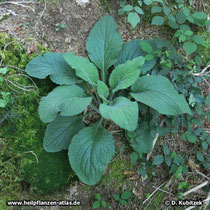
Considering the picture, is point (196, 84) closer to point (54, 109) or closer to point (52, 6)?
point (54, 109)

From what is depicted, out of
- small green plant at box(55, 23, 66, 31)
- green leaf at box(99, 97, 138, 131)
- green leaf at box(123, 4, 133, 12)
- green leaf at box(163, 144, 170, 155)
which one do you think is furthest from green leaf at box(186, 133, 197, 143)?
small green plant at box(55, 23, 66, 31)

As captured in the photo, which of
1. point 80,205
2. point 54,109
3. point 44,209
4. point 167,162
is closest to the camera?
point 54,109

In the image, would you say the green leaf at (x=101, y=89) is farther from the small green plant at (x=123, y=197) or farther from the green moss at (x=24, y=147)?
the small green plant at (x=123, y=197)

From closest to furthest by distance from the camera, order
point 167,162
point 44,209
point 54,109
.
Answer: point 54,109 → point 44,209 → point 167,162

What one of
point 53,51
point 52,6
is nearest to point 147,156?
point 53,51

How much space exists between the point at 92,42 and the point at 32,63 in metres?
0.58

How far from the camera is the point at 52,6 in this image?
7.34ft

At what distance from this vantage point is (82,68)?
1.93 meters

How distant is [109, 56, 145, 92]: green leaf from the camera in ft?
6.03

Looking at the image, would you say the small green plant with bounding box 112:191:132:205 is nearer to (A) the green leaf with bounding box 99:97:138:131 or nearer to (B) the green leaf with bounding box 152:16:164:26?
(A) the green leaf with bounding box 99:97:138:131

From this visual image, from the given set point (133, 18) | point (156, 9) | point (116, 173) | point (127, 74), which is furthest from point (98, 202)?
point (156, 9)

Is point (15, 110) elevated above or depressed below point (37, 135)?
above

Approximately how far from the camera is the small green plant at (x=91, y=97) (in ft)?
5.73

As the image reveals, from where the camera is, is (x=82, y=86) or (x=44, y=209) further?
(x=82, y=86)
